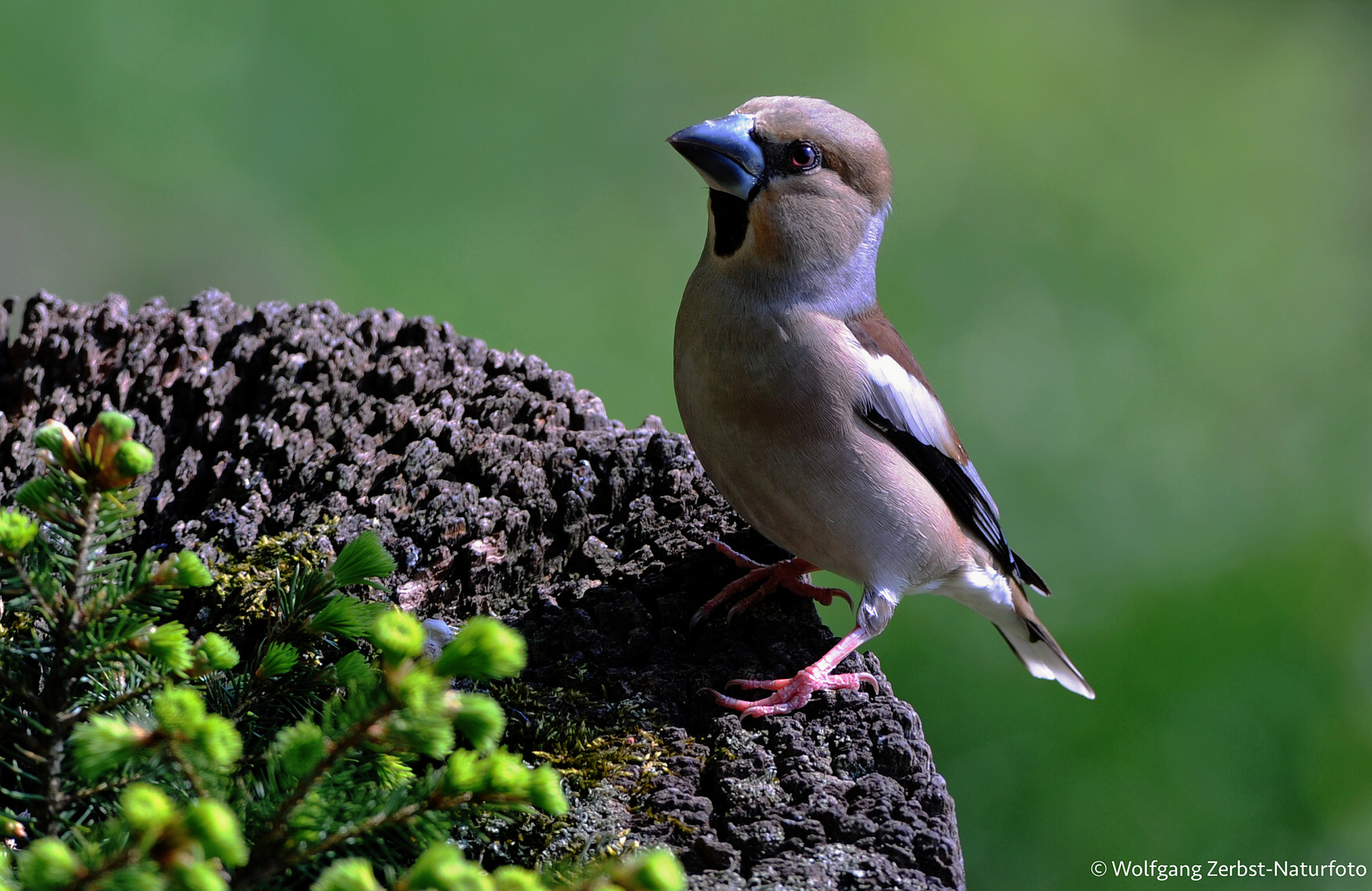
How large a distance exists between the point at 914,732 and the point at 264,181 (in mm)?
6774

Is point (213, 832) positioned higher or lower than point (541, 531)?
lower

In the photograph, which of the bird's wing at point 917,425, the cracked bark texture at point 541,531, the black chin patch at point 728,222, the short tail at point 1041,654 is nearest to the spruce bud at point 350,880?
the cracked bark texture at point 541,531

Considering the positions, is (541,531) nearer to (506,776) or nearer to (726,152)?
(726,152)

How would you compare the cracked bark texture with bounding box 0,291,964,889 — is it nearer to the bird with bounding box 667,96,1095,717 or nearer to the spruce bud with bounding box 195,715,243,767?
the bird with bounding box 667,96,1095,717

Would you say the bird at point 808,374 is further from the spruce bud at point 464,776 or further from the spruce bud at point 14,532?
the spruce bud at point 14,532

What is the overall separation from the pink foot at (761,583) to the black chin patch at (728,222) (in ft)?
2.60

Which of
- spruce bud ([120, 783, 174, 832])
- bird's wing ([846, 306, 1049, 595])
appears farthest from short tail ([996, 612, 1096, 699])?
spruce bud ([120, 783, 174, 832])

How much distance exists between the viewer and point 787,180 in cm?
286

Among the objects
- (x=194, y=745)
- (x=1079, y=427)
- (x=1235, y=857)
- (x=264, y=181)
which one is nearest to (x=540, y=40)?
(x=264, y=181)

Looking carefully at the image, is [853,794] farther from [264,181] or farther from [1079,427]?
[264,181]

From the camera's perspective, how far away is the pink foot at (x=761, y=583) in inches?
109

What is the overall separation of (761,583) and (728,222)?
0.97 metres

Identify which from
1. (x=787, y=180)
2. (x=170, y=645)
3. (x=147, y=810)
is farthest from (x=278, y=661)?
(x=787, y=180)

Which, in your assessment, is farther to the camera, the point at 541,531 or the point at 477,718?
the point at 541,531
